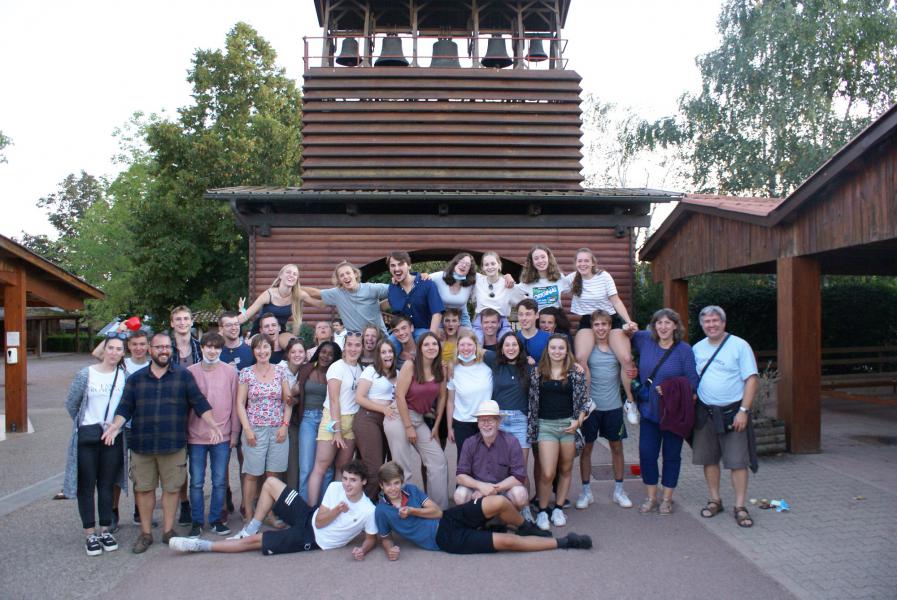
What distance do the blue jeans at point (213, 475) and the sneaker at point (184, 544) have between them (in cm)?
42

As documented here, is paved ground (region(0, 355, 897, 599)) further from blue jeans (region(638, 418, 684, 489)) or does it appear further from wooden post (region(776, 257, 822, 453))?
wooden post (region(776, 257, 822, 453))

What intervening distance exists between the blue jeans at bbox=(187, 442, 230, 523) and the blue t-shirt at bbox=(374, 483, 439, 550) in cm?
144

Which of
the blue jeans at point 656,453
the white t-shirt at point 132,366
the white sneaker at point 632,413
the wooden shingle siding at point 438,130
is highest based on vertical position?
the wooden shingle siding at point 438,130

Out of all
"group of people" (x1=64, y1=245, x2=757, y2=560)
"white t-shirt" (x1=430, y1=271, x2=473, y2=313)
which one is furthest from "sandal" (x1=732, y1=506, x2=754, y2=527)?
"white t-shirt" (x1=430, y1=271, x2=473, y2=313)

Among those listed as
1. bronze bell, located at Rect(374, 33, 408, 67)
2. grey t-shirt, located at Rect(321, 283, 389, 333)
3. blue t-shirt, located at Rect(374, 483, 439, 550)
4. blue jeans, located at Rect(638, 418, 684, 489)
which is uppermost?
bronze bell, located at Rect(374, 33, 408, 67)

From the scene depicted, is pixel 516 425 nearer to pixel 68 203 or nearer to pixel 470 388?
pixel 470 388

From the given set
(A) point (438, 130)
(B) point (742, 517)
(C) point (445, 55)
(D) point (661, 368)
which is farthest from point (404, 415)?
(C) point (445, 55)

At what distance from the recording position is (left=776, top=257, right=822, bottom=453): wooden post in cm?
827

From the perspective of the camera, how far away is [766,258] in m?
8.90

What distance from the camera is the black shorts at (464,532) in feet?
16.4

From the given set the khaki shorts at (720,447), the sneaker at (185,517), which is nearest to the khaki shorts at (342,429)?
the sneaker at (185,517)

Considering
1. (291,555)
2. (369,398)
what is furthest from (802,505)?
(291,555)

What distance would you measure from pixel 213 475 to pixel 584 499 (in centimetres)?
326

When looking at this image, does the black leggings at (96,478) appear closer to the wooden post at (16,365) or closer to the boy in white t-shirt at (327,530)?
the boy in white t-shirt at (327,530)
